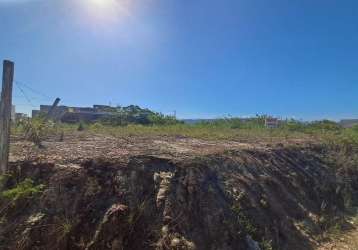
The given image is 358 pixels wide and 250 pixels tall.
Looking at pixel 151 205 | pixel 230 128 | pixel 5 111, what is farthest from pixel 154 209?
pixel 230 128

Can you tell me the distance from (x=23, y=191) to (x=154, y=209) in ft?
4.82

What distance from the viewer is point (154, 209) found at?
4.30 metres

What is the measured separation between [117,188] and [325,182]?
17.0 ft

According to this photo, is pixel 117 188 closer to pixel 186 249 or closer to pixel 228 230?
pixel 186 249

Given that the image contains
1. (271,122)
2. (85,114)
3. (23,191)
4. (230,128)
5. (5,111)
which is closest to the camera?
(23,191)

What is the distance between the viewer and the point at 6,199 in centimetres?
399

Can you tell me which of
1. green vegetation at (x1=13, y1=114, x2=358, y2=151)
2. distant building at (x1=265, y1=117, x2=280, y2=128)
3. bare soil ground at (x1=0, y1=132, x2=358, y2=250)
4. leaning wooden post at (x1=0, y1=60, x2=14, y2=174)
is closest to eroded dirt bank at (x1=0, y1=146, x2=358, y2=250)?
bare soil ground at (x1=0, y1=132, x2=358, y2=250)

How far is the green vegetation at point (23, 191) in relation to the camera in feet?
12.9

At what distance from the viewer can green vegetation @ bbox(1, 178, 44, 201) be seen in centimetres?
393

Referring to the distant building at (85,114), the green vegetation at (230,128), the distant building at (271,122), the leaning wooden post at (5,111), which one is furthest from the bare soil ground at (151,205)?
the distant building at (85,114)

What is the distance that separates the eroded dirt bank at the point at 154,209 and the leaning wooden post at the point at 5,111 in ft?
0.85

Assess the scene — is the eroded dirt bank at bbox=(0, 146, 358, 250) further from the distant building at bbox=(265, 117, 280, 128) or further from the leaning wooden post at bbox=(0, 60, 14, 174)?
the distant building at bbox=(265, 117, 280, 128)

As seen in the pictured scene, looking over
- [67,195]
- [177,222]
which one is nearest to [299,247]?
[177,222]

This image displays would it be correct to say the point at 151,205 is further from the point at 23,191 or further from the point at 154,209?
the point at 23,191
